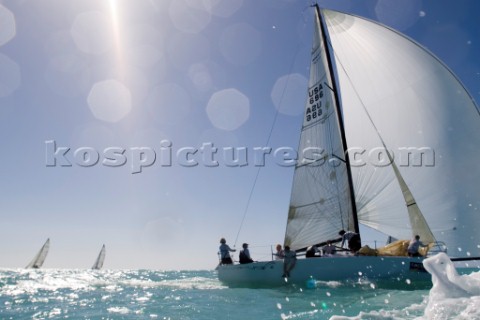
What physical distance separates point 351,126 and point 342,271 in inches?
230

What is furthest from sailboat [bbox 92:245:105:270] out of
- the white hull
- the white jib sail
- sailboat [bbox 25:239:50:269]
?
the white jib sail

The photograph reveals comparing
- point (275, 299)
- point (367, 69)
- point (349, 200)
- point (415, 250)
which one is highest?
point (367, 69)

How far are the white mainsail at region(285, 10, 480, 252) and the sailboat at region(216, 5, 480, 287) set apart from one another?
0.03 meters

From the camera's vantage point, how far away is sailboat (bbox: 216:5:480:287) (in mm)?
11367

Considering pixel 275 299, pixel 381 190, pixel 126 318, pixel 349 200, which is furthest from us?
pixel 349 200

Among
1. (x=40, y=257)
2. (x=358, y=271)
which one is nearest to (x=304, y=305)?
(x=358, y=271)

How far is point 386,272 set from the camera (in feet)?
36.8

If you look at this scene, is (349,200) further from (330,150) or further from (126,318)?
(126,318)

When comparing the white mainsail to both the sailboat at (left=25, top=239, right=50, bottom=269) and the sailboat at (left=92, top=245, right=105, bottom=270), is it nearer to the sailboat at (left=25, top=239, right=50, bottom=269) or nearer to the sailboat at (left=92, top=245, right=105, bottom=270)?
the sailboat at (left=25, top=239, right=50, bottom=269)

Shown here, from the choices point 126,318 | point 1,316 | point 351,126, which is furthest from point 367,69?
point 1,316

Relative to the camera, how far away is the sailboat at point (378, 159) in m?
11.4

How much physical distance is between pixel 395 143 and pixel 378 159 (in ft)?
2.57

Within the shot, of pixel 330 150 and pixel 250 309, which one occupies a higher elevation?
pixel 330 150

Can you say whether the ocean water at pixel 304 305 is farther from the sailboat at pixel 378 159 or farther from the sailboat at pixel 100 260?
the sailboat at pixel 100 260
